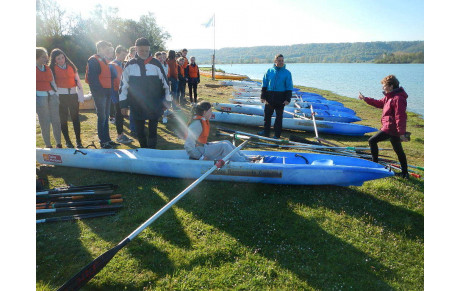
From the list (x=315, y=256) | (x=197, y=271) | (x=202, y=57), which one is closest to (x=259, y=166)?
(x=315, y=256)

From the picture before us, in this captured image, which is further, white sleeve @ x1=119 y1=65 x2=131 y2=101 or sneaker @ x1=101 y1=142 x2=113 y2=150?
sneaker @ x1=101 y1=142 x2=113 y2=150

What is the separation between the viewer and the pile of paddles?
3.80 m

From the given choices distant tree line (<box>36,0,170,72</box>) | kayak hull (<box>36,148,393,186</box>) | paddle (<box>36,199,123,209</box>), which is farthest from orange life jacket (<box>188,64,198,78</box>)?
distant tree line (<box>36,0,170,72</box>)

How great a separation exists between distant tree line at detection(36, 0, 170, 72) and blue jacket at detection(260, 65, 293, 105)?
25521 millimetres

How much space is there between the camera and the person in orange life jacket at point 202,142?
4434 millimetres

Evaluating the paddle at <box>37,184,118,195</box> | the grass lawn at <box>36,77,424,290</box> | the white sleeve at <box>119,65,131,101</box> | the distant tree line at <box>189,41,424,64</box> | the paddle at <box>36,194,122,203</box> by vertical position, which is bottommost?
the grass lawn at <box>36,77,424,290</box>

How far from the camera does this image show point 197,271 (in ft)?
9.45

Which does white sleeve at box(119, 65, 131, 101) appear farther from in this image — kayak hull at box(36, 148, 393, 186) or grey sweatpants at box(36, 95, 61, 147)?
grey sweatpants at box(36, 95, 61, 147)

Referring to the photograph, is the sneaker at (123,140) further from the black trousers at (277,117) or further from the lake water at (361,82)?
the lake water at (361,82)

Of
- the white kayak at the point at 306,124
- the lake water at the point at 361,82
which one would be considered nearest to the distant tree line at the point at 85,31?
the lake water at the point at 361,82

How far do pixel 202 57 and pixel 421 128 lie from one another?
14395cm

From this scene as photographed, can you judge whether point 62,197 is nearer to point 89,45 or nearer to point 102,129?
point 102,129

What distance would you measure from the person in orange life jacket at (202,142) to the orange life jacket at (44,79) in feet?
10.00

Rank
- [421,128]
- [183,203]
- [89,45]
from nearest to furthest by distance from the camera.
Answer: [183,203], [421,128], [89,45]
